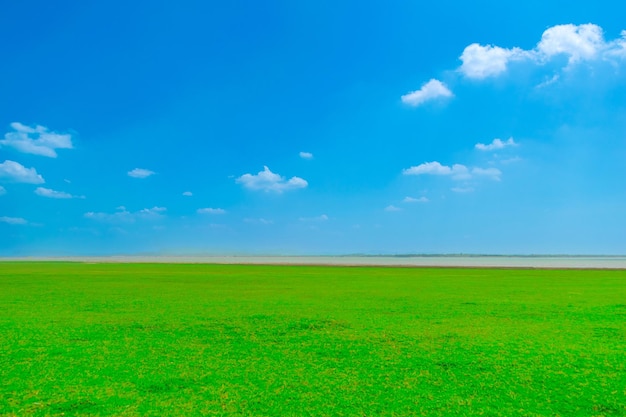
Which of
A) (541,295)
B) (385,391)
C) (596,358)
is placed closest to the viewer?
(385,391)

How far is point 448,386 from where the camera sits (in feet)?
18.7

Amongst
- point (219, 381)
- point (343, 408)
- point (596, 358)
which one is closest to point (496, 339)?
point (596, 358)

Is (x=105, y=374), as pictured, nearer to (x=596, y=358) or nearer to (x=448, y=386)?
(x=448, y=386)

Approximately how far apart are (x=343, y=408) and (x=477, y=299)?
11355mm

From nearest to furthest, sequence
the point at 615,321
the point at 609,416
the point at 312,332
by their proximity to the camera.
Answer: the point at 609,416, the point at 312,332, the point at 615,321

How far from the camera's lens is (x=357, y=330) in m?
9.29

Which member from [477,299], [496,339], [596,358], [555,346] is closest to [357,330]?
[496,339]

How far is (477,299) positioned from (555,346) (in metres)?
7.43

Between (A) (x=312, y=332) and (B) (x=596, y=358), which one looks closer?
(B) (x=596, y=358)

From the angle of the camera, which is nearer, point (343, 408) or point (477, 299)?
point (343, 408)

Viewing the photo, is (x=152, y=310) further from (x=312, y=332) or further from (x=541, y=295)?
(x=541, y=295)

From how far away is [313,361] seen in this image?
6883 mm

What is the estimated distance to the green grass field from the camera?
16.8ft

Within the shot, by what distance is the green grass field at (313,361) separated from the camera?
5125 mm
